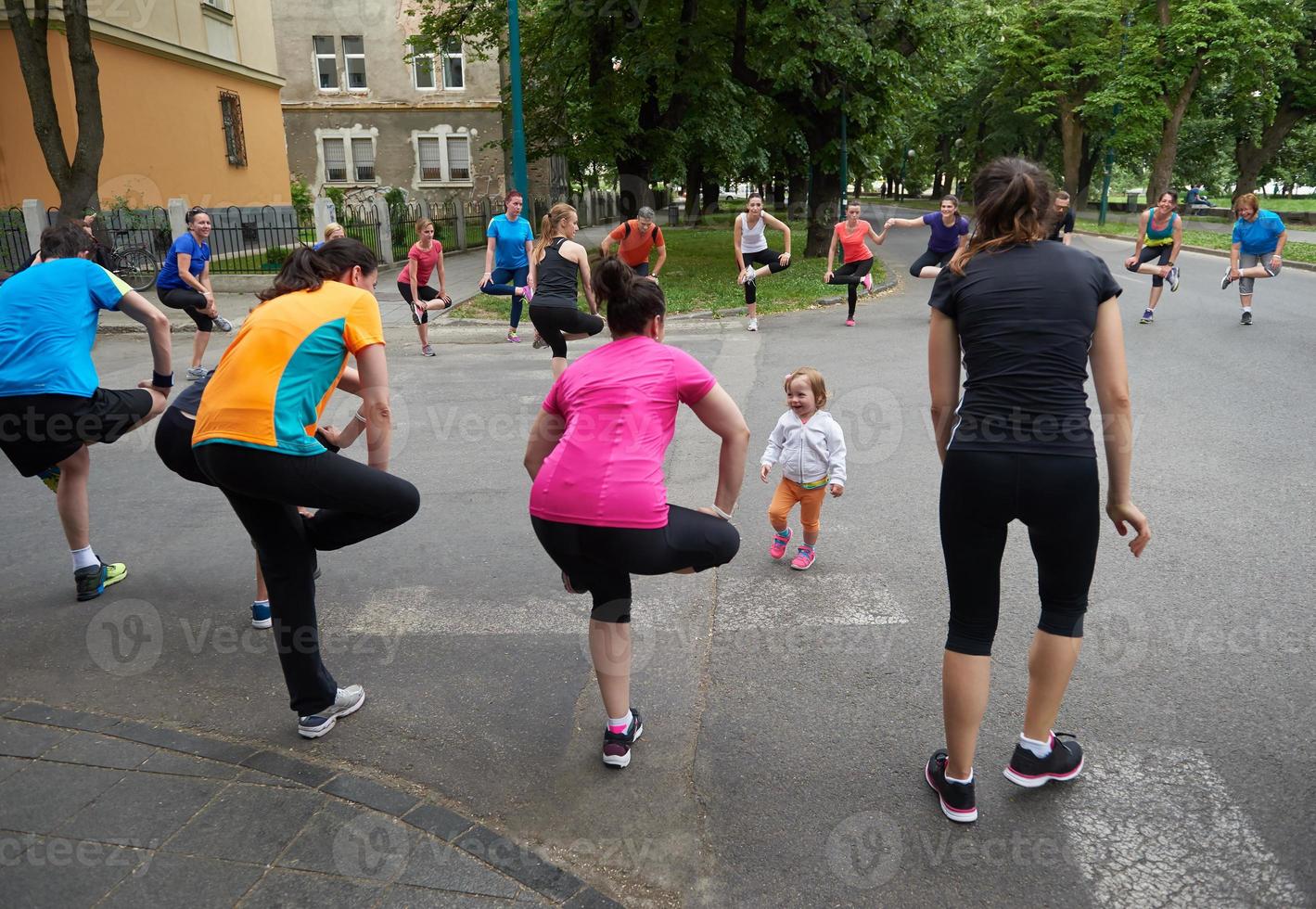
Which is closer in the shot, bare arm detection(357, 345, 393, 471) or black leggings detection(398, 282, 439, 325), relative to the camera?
bare arm detection(357, 345, 393, 471)

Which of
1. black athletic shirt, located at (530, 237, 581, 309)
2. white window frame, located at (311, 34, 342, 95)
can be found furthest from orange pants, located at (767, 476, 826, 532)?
white window frame, located at (311, 34, 342, 95)

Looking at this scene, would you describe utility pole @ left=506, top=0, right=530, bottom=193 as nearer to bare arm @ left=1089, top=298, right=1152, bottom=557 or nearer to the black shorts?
the black shorts

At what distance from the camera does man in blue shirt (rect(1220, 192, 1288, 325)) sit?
12.9 meters

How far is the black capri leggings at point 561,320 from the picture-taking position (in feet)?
31.2

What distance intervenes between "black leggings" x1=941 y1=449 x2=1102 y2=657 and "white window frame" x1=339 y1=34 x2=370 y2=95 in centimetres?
4221

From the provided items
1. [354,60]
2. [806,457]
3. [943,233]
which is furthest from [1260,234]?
[354,60]

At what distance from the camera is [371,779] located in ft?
11.3

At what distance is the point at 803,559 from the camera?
527 centimetres

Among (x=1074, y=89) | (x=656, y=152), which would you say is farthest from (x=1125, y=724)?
(x=1074, y=89)

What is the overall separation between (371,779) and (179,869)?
668 mm

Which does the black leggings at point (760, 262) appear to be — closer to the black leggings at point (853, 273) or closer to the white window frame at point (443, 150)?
the black leggings at point (853, 273)

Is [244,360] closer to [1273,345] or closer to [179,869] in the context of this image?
[179,869]

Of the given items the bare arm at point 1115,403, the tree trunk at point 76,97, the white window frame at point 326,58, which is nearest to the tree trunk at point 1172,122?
the white window frame at point 326,58

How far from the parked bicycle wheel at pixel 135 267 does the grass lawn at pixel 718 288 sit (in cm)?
752
